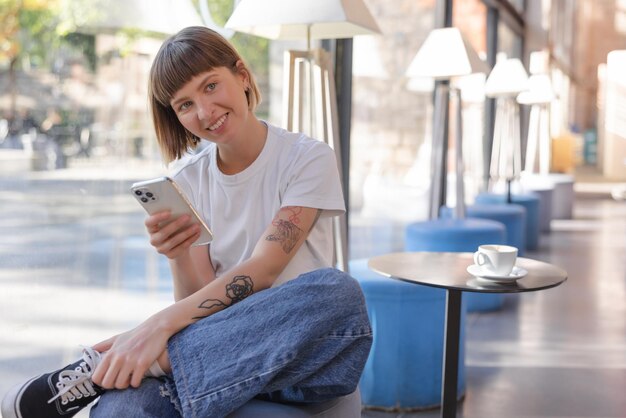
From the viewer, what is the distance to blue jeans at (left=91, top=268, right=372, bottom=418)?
4.50 feet

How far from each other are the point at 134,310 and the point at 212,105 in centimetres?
92

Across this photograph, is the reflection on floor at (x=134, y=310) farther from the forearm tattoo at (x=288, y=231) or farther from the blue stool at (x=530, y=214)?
the blue stool at (x=530, y=214)

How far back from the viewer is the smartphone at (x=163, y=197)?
4.91 feet

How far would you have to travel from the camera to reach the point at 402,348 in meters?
2.70

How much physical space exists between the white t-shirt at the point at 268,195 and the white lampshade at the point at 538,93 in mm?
5150

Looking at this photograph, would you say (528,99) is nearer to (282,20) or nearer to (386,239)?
(386,239)

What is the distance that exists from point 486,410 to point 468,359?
629 millimetres

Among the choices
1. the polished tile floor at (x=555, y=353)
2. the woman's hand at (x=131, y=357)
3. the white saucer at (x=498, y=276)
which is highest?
the white saucer at (x=498, y=276)

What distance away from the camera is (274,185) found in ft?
5.75

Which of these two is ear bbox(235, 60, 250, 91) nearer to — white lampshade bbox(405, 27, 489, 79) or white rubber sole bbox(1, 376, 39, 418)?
white rubber sole bbox(1, 376, 39, 418)

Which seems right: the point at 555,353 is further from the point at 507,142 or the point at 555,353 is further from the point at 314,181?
the point at 507,142

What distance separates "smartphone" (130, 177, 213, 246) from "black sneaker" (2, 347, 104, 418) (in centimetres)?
32

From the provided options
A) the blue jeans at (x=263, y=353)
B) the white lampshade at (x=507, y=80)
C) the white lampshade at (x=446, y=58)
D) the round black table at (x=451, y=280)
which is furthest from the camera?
the white lampshade at (x=507, y=80)

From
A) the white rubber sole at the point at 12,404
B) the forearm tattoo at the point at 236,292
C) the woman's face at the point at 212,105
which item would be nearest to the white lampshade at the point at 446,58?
the woman's face at the point at 212,105
